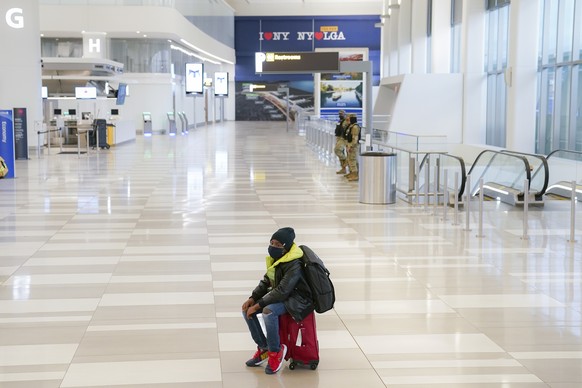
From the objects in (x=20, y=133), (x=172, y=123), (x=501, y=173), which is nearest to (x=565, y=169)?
(x=501, y=173)

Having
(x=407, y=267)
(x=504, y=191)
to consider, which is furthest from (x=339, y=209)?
(x=407, y=267)

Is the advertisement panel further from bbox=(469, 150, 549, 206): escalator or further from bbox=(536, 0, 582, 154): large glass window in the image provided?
bbox=(536, 0, 582, 154): large glass window

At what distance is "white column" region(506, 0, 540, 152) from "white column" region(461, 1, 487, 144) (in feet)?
16.8

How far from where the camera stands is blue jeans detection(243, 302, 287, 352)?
19.1 feet

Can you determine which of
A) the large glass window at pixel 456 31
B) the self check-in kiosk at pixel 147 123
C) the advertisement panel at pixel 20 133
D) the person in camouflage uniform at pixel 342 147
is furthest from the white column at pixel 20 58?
the self check-in kiosk at pixel 147 123

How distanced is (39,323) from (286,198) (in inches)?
390

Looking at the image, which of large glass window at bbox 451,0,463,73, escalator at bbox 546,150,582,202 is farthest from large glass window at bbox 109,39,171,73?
escalator at bbox 546,150,582,202

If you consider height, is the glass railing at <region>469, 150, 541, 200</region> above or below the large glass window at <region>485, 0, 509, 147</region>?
below

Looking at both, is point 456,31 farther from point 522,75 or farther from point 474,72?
point 522,75

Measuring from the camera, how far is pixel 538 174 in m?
15.3

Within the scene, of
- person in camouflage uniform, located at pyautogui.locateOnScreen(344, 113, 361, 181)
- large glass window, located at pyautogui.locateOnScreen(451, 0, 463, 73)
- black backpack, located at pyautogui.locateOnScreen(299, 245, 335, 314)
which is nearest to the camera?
black backpack, located at pyautogui.locateOnScreen(299, 245, 335, 314)

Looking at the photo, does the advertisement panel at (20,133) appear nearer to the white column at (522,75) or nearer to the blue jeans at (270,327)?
the white column at (522,75)

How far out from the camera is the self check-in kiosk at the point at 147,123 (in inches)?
1921

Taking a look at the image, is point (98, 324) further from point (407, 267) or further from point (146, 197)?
point (146, 197)
